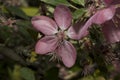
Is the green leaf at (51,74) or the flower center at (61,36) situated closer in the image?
the flower center at (61,36)

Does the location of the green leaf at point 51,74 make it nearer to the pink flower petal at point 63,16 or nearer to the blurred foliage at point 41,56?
the blurred foliage at point 41,56

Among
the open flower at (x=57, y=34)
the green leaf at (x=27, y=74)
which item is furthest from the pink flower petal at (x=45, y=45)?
the green leaf at (x=27, y=74)

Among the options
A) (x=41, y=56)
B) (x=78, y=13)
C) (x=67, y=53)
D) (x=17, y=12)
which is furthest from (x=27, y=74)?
(x=78, y=13)

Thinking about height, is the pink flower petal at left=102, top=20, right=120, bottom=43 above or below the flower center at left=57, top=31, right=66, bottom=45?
above

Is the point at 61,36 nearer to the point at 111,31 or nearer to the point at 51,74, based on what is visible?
the point at 111,31

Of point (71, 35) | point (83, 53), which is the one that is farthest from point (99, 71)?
point (71, 35)

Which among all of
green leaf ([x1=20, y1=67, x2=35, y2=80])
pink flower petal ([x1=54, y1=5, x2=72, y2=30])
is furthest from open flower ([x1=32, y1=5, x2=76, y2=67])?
green leaf ([x1=20, y1=67, x2=35, y2=80])

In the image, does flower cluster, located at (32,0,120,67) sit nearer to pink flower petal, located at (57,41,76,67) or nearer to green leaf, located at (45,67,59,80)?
pink flower petal, located at (57,41,76,67)
